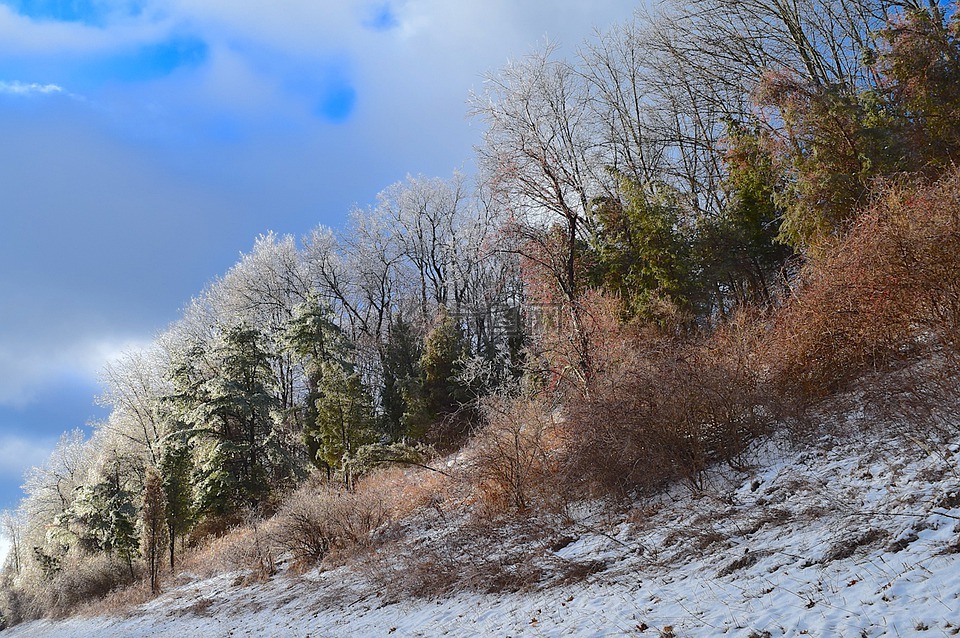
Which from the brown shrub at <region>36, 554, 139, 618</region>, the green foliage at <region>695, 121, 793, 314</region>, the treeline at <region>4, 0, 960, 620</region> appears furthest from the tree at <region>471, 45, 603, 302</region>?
the brown shrub at <region>36, 554, 139, 618</region>

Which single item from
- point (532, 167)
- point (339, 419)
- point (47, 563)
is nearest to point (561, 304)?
point (532, 167)

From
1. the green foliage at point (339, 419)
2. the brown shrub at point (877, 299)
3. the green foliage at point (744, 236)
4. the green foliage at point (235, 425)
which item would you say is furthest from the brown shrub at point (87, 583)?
the brown shrub at point (877, 299)

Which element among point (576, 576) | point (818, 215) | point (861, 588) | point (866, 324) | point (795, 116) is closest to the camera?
point (861, 588)

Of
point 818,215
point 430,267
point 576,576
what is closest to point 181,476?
point 430,267

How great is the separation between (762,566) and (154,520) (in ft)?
78.3

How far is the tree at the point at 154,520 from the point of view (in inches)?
898

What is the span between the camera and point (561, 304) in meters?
14.9

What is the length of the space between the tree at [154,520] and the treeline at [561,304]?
0.31ft

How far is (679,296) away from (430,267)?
841 inches

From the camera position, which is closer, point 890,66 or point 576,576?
point 576,576

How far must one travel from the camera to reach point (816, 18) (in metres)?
20.9

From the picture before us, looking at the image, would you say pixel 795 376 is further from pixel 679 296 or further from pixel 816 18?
pixel 816 18

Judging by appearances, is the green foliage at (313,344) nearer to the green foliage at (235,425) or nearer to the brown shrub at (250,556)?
the green foliage at (235,425)

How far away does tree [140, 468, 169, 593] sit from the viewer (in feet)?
74.8
